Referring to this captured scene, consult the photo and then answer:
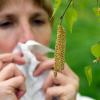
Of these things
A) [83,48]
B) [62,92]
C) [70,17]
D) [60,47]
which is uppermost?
[70,17]

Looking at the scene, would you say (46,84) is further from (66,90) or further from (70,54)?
(70,54)

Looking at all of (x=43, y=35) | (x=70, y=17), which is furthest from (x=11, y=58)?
(x=70, y=17)

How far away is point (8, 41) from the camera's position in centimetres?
234

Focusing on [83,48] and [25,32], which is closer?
[25,32]

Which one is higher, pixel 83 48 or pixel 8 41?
pixel 8 41

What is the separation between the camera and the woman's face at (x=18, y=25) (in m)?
2.34

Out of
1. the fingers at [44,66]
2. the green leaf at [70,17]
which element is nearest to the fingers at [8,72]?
the fingers at [44,66]

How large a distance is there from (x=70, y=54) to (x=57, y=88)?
2338 mm

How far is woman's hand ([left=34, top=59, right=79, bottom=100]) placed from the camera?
2188 millimetres

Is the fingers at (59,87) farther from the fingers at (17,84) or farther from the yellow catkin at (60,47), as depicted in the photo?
the yellow catkin at (60,47)

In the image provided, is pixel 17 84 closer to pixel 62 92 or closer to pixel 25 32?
pixel 62 92

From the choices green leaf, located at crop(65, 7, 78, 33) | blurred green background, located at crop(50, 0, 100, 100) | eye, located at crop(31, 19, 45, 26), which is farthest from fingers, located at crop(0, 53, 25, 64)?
blurred green background, located at crop(50, 0, 100, 100)

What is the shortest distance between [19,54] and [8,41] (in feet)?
0.32

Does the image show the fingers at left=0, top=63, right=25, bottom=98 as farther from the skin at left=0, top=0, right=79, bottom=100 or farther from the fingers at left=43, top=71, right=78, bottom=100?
the fingers at left=43, top=71, right=78, bottom=100
